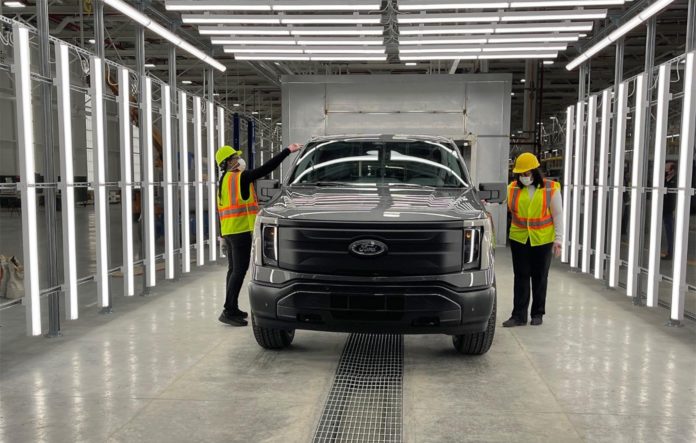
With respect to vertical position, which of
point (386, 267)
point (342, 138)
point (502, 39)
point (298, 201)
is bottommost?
point (386, 267)

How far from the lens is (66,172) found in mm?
5328

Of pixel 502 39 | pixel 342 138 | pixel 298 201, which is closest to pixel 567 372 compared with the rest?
pixel 298 201

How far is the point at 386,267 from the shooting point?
409 cm

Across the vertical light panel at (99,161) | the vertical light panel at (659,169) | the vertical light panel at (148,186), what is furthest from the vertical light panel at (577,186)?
the vertical light panel at (99,161)

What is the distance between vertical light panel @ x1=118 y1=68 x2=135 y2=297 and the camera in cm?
655

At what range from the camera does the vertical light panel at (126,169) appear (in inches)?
258

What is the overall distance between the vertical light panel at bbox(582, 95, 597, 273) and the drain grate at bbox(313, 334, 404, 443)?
4.74 m

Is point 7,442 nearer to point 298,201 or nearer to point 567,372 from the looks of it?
point 298,201

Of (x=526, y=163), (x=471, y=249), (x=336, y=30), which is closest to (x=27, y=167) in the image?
(x=471, y=249)

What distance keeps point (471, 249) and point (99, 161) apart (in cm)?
396

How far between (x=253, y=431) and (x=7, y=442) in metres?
1.38

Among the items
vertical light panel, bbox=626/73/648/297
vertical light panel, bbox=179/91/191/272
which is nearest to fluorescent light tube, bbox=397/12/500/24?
vertical light panel, bbox=626/73/648/297

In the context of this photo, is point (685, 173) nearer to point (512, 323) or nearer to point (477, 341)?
point (512, 323)

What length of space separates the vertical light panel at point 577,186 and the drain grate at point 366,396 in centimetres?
514
